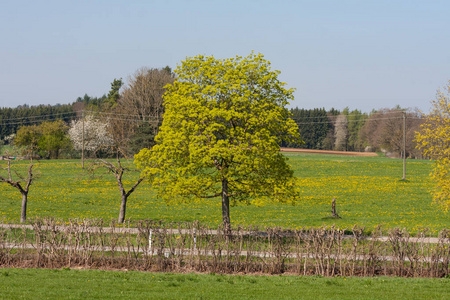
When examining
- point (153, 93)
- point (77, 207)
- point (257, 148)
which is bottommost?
point (77, 207)

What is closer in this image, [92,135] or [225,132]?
[225,132]

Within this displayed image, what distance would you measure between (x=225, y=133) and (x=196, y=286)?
992 centimetres

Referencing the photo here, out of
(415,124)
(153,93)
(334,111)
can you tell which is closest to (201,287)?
(153,93)

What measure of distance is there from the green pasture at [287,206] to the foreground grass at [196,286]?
10292 mm

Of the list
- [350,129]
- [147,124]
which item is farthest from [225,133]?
[350,129]

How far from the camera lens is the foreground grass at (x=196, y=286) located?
15.2 metres

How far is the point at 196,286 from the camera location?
54.2 ft

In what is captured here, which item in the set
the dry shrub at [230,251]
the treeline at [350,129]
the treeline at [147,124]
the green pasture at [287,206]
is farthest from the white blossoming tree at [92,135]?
the dry shrub at [230,251]

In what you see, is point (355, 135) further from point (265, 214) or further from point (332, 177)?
point (265, 214)

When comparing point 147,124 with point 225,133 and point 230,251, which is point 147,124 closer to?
point 225,133

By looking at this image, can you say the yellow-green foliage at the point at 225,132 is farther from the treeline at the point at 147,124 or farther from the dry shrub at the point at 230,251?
the treeline at the point at 147,124

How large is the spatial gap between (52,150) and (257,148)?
82.1 m

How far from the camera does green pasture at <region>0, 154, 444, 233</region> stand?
112ft

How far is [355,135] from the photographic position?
16138 cm
